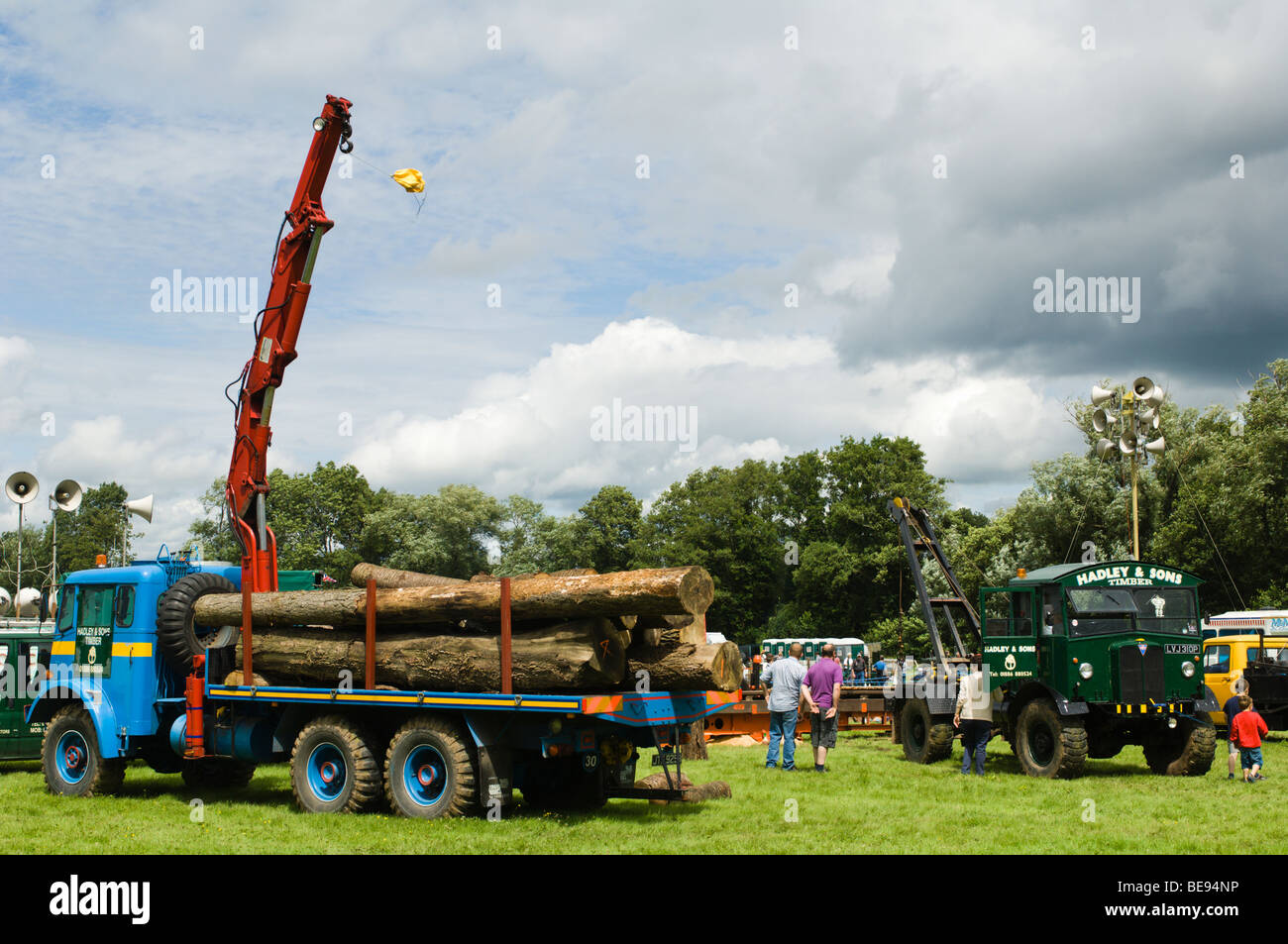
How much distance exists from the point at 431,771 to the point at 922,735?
9.32m

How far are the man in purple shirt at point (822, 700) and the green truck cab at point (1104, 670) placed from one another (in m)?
2.33

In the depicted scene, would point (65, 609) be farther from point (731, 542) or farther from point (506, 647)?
point (731, 542)

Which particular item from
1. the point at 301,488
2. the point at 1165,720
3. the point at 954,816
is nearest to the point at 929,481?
the point at 301,488

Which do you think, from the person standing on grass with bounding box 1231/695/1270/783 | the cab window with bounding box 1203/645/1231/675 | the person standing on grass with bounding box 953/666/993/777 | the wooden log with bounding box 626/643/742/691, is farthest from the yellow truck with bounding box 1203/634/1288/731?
the wooden log with bounding box 626/643/742/691

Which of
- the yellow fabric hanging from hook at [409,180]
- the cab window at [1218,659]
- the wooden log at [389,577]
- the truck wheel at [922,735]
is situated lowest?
the truck wheel at [922,735]

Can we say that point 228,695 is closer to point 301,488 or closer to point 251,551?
point 251,551

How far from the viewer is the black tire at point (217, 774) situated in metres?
14.4

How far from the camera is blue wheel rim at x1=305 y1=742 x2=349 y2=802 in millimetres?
12547

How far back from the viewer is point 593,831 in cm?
1075

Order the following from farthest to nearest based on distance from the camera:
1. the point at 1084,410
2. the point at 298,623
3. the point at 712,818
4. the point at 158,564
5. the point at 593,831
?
the point at 1084,410
the point at 158,564
the point at 298,623
the point at 712,818
the point at 593,831

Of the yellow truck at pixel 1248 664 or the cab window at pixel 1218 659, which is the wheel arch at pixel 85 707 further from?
the cab window at pixel 1218 659

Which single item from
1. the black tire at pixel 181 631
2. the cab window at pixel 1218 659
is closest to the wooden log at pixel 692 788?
the black tire at pixel 181 631

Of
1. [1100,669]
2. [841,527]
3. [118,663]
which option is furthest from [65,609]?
[841,527]
